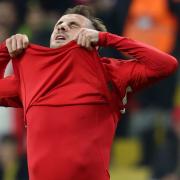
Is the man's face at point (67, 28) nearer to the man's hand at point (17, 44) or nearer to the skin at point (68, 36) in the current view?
the skin at point (68, 36)

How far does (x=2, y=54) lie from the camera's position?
5.53m

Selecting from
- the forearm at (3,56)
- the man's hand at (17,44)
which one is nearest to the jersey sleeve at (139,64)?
the man's hand at (17,44)

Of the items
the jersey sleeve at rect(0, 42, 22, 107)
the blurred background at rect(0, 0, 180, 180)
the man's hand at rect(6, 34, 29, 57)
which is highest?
the man's hand at rect(6, 34, 29, 57)

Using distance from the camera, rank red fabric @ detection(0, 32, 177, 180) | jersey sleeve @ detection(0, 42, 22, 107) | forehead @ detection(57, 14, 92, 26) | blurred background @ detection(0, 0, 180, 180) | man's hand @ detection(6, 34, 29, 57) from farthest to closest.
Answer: blurred background @ detection(0, 0, 180, 180) < forehead @ detection(57, 14, 92, 26) < jersey sleeve @ detection(0, 42, 22, 107) < man's hand @ detection(6, 34, 29, 57) < red fabric @ detection(0, 32, 177, 180)

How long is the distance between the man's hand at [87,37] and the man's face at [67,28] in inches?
10.2

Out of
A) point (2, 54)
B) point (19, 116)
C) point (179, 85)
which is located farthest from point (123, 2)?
point (2, 54)

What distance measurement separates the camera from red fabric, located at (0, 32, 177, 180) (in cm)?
522

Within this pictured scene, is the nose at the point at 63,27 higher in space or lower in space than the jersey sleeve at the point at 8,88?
higher

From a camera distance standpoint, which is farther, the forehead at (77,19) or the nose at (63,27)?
the forehead at (77,19)

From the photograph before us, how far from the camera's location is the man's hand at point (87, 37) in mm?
5277

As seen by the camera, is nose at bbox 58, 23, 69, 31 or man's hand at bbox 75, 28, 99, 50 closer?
man's hand at bbox 75, 28, 99, 50

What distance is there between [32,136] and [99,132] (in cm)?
38

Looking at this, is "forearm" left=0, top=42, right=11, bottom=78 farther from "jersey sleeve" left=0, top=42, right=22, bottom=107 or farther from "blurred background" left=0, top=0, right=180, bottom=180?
"blurred background" left=0, top=0, right=180, bottom=180

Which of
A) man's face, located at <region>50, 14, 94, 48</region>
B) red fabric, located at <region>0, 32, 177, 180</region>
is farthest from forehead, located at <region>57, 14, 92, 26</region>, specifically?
red fabric, located at <region>0, 32, 177, 180</region>
